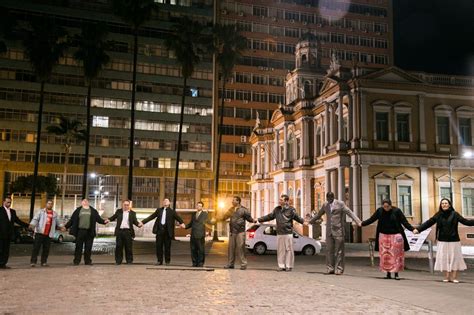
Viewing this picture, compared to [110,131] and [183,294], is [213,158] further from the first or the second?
[183,294]

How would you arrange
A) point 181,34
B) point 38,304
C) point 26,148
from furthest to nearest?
point 26,148 → point 181,34 → point 38,304

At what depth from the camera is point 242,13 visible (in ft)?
269

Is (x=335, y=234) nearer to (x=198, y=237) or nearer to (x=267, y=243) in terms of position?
(x=198, y=237)

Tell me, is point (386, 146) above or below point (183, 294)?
above

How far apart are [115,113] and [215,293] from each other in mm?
67715

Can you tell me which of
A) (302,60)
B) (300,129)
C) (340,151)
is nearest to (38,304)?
(340,151)

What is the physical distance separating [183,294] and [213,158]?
2676 inches

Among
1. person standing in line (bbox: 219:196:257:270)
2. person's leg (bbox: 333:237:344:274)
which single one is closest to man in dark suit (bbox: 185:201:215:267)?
person standing in line (bbox: 219:196:257:270)

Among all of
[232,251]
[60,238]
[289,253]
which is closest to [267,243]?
[232,251]

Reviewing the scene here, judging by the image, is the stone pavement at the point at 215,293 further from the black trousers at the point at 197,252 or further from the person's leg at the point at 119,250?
the person's leg at the point at 119,250

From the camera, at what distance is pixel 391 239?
41.0 feet

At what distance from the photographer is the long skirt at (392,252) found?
12370mm

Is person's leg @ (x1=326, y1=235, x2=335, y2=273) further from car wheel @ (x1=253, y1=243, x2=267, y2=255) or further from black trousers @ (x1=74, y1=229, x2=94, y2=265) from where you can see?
car wheel @ (x1=253, y1=243, x2=267, y2=255)

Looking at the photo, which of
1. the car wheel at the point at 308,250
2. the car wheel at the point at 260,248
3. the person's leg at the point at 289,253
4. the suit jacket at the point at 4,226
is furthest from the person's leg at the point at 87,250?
the car wheel at the point at 308,250
